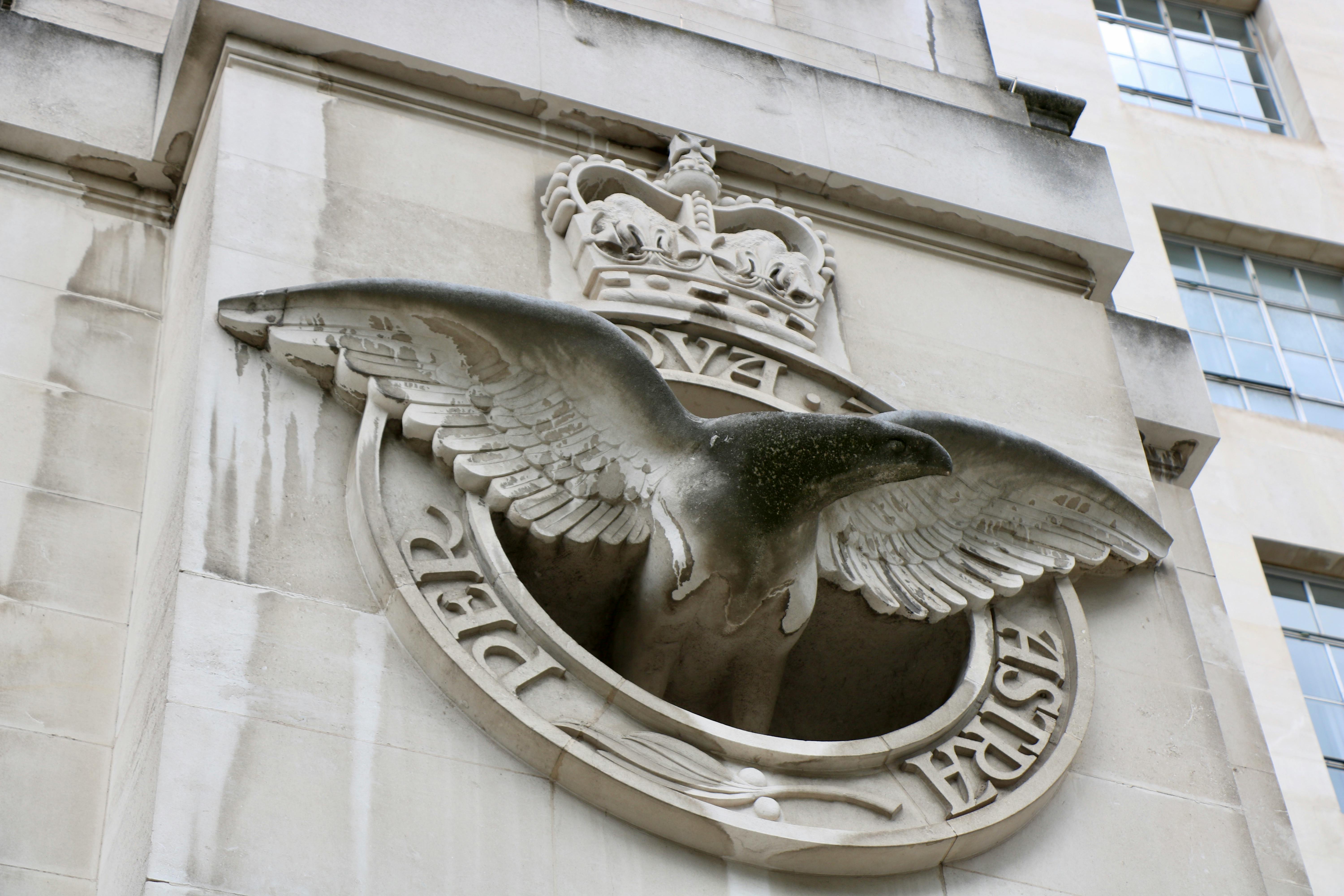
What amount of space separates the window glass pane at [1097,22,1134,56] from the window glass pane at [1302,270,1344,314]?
120 inches

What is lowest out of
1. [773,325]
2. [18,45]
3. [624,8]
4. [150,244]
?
[773,325]

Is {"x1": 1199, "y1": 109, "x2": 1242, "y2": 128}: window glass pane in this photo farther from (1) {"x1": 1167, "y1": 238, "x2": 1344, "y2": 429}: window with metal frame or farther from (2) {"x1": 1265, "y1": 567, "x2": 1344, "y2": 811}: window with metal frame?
(2) {"x1": 1265, "y1": 567, "x2": 1344, "y2": 811}: window with metal frame

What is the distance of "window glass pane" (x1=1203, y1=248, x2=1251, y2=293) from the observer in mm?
15680

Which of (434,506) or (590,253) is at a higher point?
(590,253)

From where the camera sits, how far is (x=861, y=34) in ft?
36.9

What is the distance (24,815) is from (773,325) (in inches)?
154

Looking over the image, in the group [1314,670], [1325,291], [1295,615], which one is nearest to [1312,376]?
[1325,291]

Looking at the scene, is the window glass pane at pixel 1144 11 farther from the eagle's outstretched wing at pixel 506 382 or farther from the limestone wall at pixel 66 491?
the eagle's outstretched wing at pixel 506 382

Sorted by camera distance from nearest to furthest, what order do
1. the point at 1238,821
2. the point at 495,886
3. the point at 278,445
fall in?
the point at 495,886
the point at 278,445
the point at 1238,821

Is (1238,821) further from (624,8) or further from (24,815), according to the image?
(624,8)

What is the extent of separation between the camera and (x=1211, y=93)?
17.4m

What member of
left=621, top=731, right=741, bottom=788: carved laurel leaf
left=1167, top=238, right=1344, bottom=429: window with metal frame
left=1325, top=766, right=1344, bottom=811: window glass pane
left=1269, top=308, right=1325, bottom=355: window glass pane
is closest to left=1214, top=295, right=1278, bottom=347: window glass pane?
left=1167, top=238, right=1344, bottom=429: window with metal frame

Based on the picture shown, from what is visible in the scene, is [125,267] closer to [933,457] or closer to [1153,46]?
[933,457]

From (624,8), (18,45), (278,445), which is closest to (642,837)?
(278,445)
